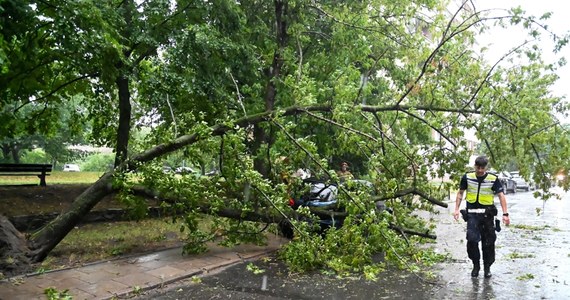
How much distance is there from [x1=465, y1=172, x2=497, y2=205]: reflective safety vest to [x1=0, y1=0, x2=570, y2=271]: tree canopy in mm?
763

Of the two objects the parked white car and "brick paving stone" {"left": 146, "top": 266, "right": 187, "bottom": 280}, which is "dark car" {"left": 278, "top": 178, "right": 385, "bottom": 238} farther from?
the parked white car

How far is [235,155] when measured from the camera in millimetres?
6914

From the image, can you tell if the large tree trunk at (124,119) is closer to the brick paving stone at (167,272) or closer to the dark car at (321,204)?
the dark car at (321,204)

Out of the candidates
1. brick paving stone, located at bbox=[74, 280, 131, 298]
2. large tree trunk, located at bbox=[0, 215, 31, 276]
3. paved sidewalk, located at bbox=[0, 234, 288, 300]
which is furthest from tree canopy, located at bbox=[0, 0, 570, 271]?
brick paving stone, located at bbox=[74, 280, 131, 298]

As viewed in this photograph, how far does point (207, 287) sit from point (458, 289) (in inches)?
131

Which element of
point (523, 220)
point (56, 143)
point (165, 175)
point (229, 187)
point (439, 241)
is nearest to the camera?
point (165, 175)

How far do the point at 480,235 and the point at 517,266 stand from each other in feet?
4.62

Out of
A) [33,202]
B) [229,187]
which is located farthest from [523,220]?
[33,202]

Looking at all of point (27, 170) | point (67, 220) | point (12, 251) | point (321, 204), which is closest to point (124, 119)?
point (27, 170)

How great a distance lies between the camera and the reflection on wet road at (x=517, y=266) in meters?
5.53

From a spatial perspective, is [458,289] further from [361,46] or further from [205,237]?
[361,46]

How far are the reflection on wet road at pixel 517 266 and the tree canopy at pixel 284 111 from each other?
0.93 m

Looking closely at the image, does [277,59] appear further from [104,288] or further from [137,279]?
[104,288]

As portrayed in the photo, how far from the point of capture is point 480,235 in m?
6.28
